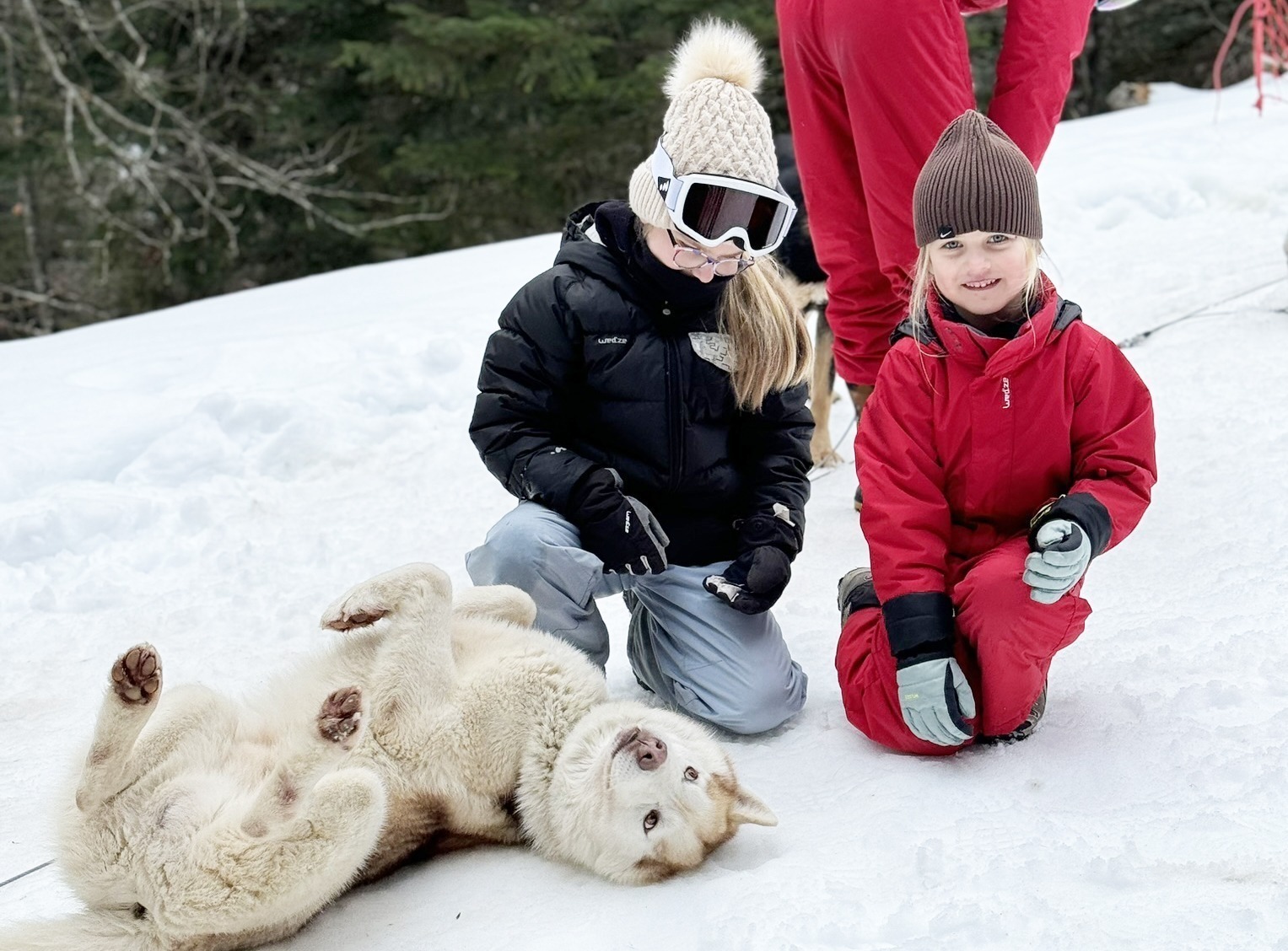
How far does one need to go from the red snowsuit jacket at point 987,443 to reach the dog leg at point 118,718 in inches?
59.9

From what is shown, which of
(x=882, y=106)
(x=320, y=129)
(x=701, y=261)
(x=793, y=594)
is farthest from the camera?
(x=320, y=129)

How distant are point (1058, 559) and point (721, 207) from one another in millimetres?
1181

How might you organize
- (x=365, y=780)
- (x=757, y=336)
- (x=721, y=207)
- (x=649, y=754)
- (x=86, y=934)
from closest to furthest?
1. (x=86, y=934)
2. (x=365, y=780)
3. (x=649, y=754)
4. (x=721, y=207)
5. (x=757, y=336)

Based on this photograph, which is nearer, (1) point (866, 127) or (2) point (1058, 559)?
(2) point (1058, 559)

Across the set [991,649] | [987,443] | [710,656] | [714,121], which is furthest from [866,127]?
[991,649]

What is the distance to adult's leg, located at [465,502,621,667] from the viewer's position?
2953mm

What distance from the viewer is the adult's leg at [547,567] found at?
2.95 meters

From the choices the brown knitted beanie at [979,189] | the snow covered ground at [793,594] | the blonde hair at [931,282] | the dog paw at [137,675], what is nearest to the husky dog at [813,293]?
the snow covered ground at [793,594]

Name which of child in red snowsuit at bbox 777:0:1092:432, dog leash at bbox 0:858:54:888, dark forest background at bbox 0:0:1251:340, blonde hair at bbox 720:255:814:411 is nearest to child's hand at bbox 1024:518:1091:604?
blonde hair at bbox 720:255:814:411

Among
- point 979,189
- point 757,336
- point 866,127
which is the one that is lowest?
point 757,336

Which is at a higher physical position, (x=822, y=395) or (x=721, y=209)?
(x=721, y=209)

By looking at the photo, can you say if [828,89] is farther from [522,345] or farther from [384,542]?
[384,542]

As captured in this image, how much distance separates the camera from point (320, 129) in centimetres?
1242

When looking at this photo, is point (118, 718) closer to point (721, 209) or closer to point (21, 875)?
point (21, 875)
